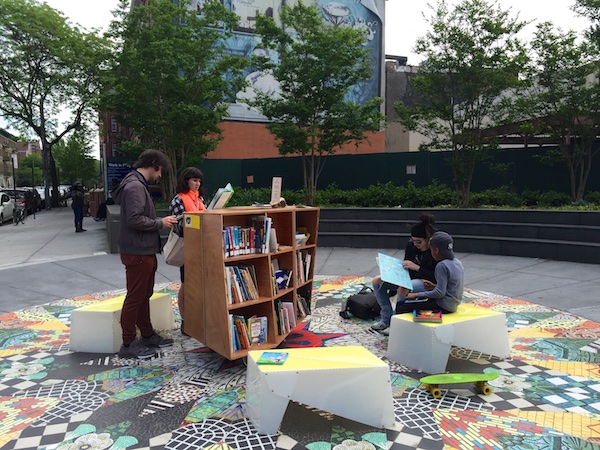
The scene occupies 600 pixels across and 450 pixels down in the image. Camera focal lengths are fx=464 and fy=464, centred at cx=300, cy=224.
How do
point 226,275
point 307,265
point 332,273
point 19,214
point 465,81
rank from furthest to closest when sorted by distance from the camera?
point 19,214 < point 465,81 < point 332,273 < point 307,265 < point 226,275

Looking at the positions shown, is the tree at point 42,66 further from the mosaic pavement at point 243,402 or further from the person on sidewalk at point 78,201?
the mosaic pavement at point 243,402

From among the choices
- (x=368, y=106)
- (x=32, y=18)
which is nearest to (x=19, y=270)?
(x=368, y=106)

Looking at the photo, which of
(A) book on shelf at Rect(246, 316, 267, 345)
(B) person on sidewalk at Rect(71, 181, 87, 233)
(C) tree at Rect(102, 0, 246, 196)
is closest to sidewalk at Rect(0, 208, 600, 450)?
(A) book on shelf at Rect(246, 316, 267, 345)

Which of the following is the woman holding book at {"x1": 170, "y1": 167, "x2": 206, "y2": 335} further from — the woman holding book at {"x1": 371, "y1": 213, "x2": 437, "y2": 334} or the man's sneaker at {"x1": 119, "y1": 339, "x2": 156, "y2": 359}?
the woman holding book at {"x1": 371, "y1": 213, "x2": 437, "y2": 334}

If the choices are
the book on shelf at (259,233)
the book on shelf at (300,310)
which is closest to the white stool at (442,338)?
the book on shelf at (300,310)

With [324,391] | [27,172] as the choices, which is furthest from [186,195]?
[27,172]

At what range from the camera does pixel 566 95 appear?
1220 cm

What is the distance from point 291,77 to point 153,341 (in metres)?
11.1

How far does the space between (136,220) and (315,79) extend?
34.0 feet

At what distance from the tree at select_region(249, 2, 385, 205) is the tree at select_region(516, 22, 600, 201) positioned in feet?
14.7

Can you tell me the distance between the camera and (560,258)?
382 inches

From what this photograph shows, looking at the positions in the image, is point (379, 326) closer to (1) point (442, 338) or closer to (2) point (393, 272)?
(2) point (393, 272)

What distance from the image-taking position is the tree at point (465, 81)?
469 inches

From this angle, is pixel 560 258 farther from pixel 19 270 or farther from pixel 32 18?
pixel 32 18
